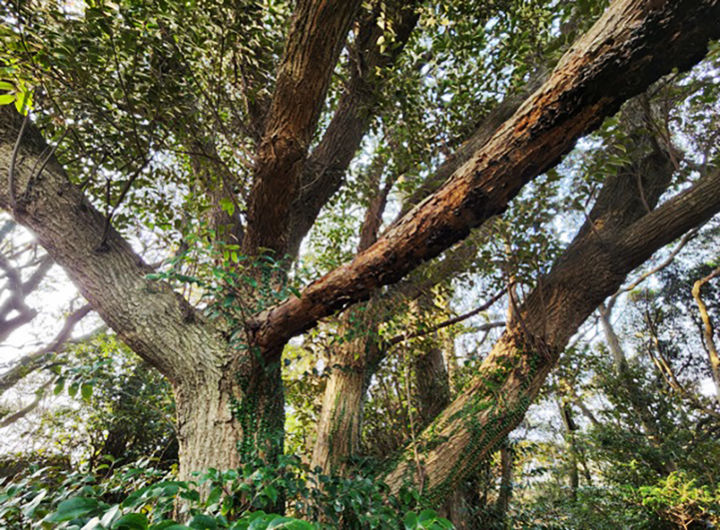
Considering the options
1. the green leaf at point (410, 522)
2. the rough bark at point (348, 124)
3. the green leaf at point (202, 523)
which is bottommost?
the green leaf at point (202, 523)

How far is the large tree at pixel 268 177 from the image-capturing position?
4.24 feet

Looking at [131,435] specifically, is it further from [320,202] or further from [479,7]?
[479,7]

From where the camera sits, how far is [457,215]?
1.46m

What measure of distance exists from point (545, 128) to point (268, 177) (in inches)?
61.9

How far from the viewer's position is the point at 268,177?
2066 millimetres

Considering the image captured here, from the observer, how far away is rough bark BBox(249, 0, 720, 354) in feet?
3.43

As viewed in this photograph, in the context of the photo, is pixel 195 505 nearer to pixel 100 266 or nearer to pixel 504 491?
pixel 100 266

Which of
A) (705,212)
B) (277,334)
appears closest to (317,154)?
(277,334)

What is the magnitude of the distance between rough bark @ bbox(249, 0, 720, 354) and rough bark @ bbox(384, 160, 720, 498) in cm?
143

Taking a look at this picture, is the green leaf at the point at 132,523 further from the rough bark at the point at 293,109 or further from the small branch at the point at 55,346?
the small branch at the point at 55,346

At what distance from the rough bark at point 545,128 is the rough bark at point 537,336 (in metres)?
1.43

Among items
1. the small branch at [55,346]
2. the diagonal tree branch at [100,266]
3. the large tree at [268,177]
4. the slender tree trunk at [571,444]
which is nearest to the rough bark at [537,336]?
the large tree at [268,177]

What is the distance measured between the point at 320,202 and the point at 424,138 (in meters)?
1.16

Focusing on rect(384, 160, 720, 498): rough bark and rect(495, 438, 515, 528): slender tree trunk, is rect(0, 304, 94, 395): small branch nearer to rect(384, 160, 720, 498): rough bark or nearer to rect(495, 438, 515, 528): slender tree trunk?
rect(384, 160, 720, 498): rough bark
